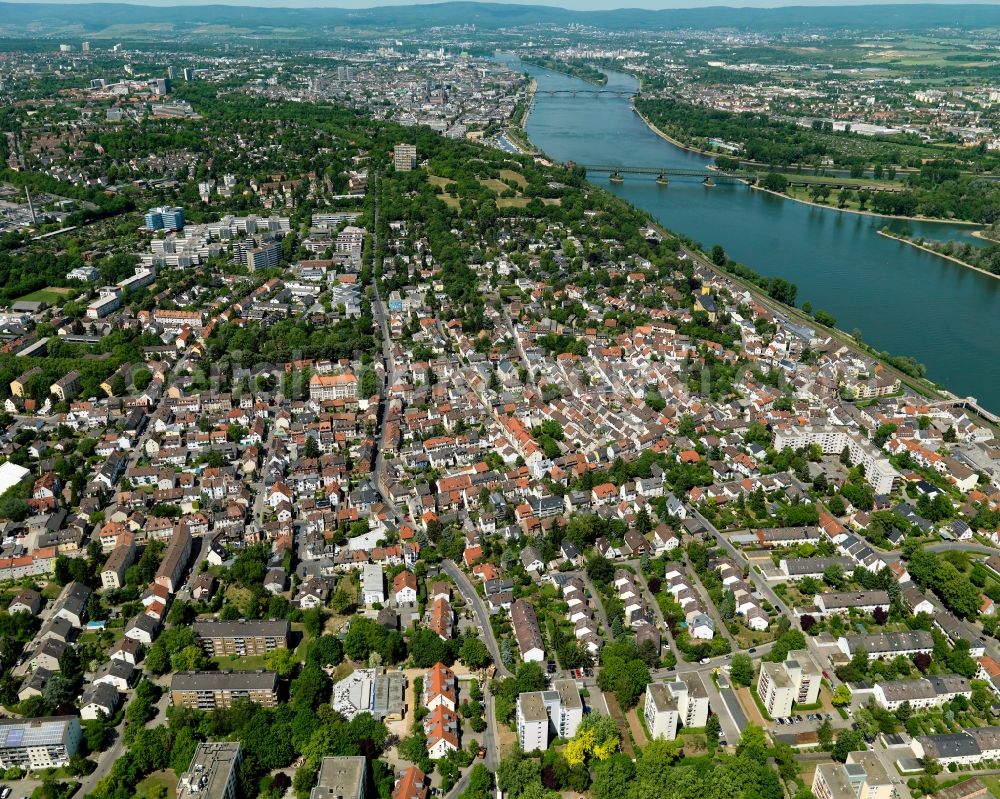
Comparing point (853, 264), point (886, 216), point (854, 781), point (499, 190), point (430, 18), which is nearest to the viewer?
point (854, 781)

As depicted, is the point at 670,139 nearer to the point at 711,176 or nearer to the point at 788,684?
the point at 711,176

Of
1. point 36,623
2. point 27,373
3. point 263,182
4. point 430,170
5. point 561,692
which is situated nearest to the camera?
point 561,692

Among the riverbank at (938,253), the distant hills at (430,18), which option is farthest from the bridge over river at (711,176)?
the distant hills at (430,18)

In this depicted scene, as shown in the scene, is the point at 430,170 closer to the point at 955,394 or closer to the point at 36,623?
the point at 955,394

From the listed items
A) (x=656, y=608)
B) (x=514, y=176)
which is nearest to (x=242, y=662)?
(x=656, y=608)

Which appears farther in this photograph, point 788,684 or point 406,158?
point 406,158

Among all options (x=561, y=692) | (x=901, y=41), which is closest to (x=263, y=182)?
(x=561, y=692)

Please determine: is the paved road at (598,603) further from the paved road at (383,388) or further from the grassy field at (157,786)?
the grassy field at (157,786)
